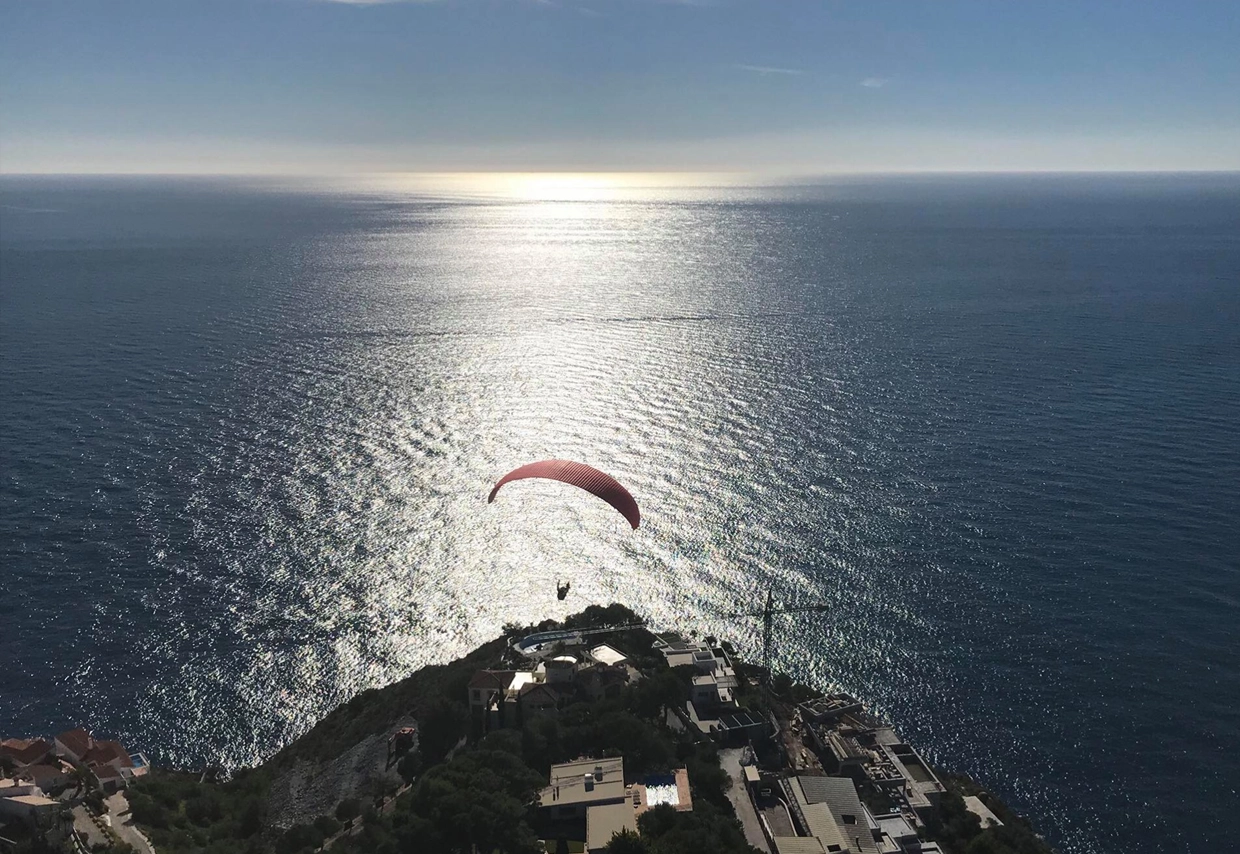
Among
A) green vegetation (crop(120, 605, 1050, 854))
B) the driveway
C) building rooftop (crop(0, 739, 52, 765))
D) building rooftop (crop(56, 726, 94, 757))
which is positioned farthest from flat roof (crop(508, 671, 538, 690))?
building rooftop (crop(0, 739, 52, 765))

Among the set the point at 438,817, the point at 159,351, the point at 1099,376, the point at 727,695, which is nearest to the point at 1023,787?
the point at 727,695

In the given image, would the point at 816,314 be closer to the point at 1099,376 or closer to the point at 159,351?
the point at 1099,376

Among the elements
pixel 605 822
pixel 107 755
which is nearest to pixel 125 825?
pixel 107 755

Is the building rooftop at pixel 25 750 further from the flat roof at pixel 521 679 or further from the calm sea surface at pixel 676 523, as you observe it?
the flat roof at pixel 521 679

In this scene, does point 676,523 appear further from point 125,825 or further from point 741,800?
point 125,825

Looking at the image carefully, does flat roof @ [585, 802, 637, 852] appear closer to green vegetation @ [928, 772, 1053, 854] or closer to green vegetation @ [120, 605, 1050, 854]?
green vegetation @ [120, 605, 1050, 854]

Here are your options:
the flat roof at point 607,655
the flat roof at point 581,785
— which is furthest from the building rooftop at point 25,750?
the flat roof at point 607,655
